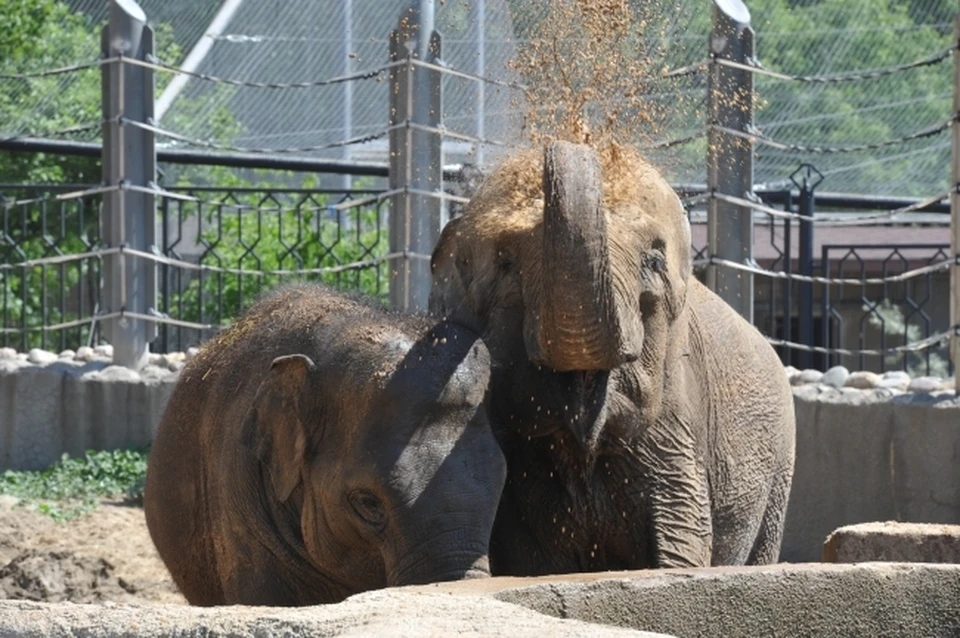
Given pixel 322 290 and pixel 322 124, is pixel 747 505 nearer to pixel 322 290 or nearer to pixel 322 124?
pixel 322 290

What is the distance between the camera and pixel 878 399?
8414 millimetres

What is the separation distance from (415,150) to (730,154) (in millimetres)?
1616

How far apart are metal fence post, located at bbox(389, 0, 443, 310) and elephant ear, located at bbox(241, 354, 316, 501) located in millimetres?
4209

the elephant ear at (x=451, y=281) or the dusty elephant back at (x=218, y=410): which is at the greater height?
the elephant ear at (x=451, y=281)

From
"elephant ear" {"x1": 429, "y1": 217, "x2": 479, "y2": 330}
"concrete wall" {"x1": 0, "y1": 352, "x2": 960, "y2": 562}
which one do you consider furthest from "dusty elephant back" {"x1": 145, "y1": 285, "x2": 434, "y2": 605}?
"concrete wall" {"x1": 0, "y1": 352, "x2": 960, "y2": 562}

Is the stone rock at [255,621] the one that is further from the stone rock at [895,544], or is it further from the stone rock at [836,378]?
the stone rock at [836,378]

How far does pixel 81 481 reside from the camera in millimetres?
9945

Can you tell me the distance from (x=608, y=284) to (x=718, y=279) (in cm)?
407

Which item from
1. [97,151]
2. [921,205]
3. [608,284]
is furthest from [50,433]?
[608,284]

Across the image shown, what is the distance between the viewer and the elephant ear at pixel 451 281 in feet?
18.0

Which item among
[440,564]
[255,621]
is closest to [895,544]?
[440,564]

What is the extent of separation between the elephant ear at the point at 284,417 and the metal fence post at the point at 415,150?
4.21 meters

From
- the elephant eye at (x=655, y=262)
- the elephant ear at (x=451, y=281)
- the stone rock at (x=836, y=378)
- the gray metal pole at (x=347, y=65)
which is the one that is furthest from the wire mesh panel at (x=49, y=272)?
the elephant eye at (x=655, y=262)

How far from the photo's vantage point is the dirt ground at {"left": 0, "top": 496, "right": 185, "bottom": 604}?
25.8 feet
